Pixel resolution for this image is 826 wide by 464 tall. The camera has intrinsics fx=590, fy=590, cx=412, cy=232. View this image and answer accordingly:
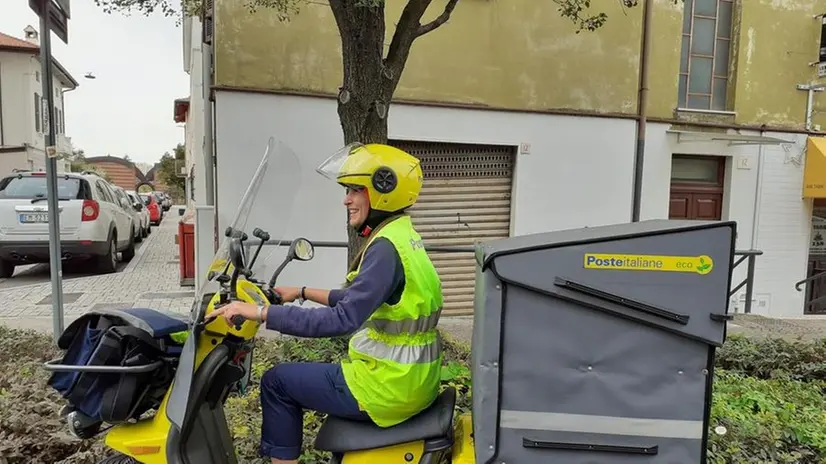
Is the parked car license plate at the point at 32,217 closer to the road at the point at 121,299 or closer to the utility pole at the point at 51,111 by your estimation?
the road at the point at 121,299

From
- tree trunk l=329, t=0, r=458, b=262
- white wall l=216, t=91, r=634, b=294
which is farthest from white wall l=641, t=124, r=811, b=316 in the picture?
tree trunk l=329, t=0, r=458, b=262

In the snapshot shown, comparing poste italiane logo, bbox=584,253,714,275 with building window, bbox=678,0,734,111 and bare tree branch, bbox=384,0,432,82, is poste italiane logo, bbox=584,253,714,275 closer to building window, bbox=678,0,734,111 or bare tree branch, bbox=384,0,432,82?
bare tree branch, bbox=384,0,432,82

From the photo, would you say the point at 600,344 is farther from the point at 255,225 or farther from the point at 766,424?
the point at 766,424

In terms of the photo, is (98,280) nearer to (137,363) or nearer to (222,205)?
(222,205)

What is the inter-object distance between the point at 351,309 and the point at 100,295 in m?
7.96

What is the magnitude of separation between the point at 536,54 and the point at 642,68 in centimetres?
171

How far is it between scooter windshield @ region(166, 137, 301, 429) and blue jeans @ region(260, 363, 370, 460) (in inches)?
12.7

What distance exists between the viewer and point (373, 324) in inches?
86.8

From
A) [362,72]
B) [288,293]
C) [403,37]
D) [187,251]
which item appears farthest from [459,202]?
[288,293]

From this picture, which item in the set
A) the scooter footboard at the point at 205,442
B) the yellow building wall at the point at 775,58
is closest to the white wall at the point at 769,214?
the yellow building wall at the point at 775,58

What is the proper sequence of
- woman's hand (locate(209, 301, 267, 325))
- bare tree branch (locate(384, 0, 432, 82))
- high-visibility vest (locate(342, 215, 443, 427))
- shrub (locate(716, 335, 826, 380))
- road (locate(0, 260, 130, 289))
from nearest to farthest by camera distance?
woman's hand (locate(209, 301, 267, 325)) → high-visibility vest (locate(342, 215, 443, 427)) → bare tree branch (locate(384, 0, 432, 82)) → shrub (locate(716, 335, 826, 380)) → road (locate(0, 260, 130, 289))

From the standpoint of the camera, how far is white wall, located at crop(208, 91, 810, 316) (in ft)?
24.8

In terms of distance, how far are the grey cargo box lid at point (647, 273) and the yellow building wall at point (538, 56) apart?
638 centimetres

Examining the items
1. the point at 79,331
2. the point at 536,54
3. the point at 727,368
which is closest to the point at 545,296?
the point at 79,331
